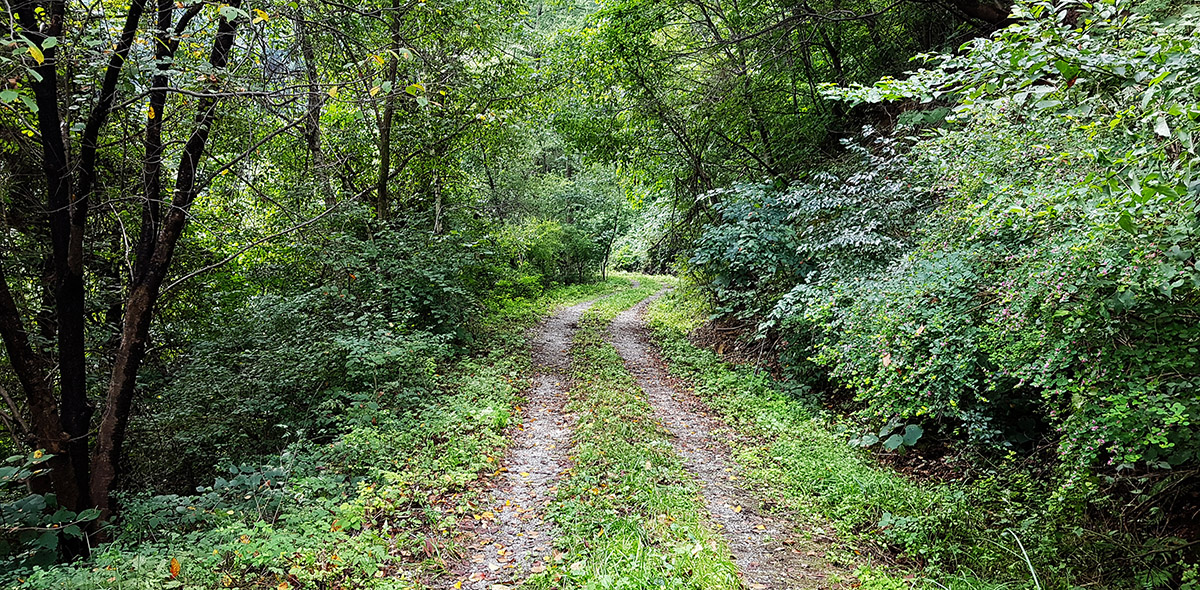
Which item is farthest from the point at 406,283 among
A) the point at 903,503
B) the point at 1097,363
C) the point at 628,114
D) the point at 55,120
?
the point at 1097,363

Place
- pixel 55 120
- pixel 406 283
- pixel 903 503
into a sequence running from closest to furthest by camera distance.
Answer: pixel 55 120, pixel 903 503, pixel 406 283

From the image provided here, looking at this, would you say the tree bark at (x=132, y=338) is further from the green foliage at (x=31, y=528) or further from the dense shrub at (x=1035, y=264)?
the dense shrub at (x=1035, y=264)

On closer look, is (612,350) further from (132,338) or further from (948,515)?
(132,338)

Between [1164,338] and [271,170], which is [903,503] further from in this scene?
[271,170]

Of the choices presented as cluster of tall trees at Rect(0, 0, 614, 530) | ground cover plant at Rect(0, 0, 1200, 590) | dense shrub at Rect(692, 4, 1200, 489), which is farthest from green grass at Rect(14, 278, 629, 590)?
dense shrub at Rect(692, 4, 1200, 489)

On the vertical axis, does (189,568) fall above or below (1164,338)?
above

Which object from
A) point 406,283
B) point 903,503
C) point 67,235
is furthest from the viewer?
point 406,283

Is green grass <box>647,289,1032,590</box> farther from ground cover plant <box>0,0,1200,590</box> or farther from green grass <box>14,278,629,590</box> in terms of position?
green grass <box>14,278,629,590</box>

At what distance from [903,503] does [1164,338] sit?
232cm

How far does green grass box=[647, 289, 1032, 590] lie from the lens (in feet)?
13.9

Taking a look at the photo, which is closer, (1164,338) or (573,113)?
(1164,338)

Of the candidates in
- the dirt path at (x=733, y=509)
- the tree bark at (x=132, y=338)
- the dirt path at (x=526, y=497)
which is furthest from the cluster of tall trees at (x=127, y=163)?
the dirt path at (x=733, y=509)

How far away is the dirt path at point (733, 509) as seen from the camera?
421cm

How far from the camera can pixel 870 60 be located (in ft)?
34.3
